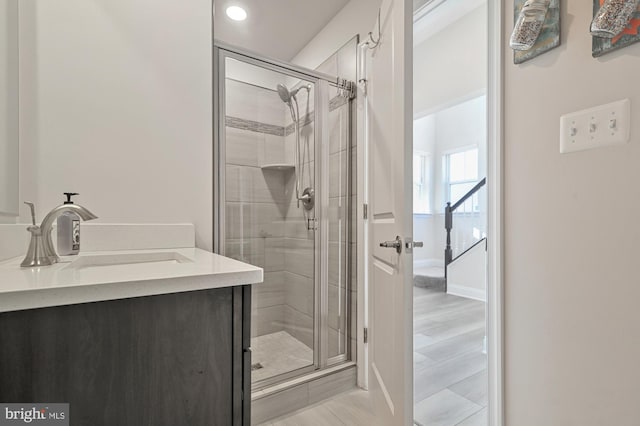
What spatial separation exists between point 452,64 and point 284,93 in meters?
2.42

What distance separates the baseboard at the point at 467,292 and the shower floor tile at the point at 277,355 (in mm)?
2680

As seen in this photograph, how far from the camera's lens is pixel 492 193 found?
1201 mm

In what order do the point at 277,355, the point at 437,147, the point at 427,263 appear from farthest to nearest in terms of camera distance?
the point at 437,147, the point at 427,263, the point at 277,355

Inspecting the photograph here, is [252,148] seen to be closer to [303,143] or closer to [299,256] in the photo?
[303,143]

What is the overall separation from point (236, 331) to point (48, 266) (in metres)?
0.59

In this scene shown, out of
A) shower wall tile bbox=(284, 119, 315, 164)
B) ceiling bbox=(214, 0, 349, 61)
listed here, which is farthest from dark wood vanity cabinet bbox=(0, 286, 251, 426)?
ceiling bbox=(214, 0, 349, 61)

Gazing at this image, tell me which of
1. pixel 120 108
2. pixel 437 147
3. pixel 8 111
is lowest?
pixel 8 111

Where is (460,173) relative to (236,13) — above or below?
below

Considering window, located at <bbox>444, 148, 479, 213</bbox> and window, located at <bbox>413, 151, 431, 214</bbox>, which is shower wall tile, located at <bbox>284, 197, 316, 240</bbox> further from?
window, located at <bbox>413, 151, 431, 214</bbox>

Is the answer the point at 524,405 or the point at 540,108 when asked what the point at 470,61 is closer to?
the point at 540,108

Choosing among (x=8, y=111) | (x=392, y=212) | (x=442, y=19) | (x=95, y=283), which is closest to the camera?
(x=95, y=283)

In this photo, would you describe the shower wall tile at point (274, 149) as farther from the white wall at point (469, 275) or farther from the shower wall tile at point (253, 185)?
the white wall at point (469, 275)

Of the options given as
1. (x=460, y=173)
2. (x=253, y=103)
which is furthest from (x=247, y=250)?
(x=460, y=173)

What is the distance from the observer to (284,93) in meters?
2.06
